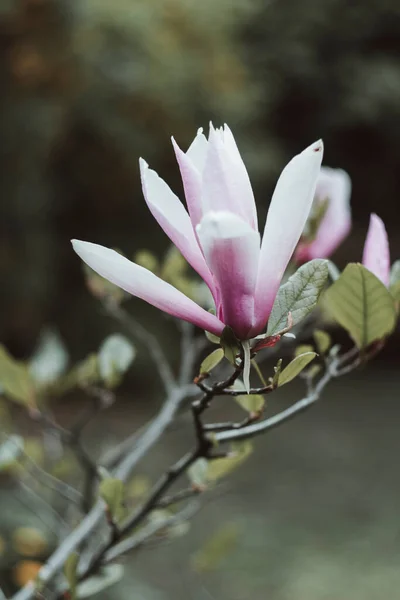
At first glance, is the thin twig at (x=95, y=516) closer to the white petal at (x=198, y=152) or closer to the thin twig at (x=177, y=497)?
the thin twig at (x=177, y=497)

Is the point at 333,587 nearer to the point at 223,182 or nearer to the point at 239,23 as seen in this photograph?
the point at 223,182

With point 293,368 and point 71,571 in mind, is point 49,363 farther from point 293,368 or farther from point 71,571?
point 293,368

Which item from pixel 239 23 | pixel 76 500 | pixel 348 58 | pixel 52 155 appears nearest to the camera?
pixel 76 500

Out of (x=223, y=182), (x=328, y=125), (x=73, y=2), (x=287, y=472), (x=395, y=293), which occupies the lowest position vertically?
(x=287, y=472)

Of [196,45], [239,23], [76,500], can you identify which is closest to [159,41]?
[196,45]

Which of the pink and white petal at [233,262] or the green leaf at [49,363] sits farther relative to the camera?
the green leaf at [49,363]

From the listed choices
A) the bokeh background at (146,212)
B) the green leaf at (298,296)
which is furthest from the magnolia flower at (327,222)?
the bokeh background at (146,212)

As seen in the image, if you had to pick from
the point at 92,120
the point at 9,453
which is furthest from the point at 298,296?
the point at 92,120
